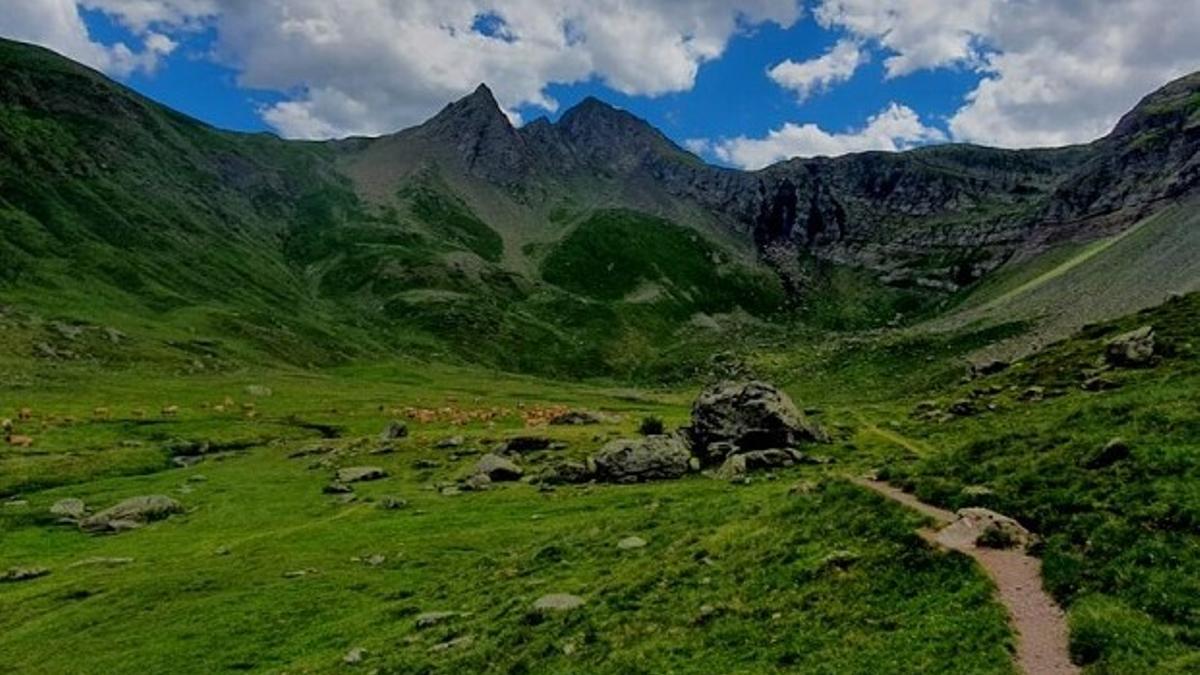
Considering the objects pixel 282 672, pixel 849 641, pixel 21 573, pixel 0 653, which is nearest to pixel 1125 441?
pixel 849 641

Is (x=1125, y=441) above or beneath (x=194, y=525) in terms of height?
above

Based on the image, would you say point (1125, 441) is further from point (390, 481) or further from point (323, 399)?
point (323, 399)

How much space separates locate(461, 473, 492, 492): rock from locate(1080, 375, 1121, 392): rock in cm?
5804

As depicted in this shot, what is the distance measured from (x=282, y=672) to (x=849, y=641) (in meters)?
23.6

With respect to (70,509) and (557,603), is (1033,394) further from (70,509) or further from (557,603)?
(70,509)

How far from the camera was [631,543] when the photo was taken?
46.1m

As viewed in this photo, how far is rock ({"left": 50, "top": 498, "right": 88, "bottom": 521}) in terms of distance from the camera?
258 feet

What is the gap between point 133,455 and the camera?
358ft

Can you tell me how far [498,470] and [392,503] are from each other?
13.7 metres

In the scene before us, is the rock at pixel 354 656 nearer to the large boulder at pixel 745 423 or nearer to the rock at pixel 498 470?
the rock at pixel 498 470

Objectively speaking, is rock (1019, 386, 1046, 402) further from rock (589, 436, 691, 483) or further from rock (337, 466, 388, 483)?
rock (337, 466, 388, 483)

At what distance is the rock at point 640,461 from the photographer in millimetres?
80188

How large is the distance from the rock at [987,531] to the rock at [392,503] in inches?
2087

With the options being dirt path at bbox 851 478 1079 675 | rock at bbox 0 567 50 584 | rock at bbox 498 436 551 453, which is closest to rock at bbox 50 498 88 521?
rock at bbox 0 567 50 584
